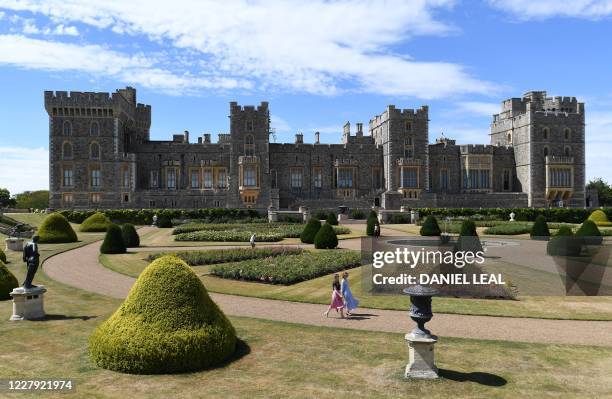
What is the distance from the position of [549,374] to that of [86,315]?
41.0 feet

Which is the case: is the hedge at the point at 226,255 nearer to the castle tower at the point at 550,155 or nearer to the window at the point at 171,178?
the window at the point at 171,178

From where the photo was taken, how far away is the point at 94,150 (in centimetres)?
6494

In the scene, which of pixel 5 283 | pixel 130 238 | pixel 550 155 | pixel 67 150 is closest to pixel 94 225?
pixel 130 238

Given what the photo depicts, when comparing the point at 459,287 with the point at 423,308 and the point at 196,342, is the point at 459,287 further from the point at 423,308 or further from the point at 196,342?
the point at 196,342

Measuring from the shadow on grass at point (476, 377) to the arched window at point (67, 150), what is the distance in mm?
62962

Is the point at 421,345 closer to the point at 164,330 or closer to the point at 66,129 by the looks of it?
the point at 164,330

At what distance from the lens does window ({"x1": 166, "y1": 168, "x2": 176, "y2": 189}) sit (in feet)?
229

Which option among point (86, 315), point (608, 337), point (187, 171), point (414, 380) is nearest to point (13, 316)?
point (86, 315)

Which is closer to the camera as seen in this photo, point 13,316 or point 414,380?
point 414,380

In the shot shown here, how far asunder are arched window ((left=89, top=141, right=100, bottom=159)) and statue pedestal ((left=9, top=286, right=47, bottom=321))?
53.4m

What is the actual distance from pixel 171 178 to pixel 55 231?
32948 millimetres

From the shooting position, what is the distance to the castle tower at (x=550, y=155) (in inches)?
2827

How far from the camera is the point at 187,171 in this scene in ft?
229

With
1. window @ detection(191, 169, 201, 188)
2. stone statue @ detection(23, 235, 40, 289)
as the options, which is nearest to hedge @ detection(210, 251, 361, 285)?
stone statue @ detection(23, 235, 40, 289)
